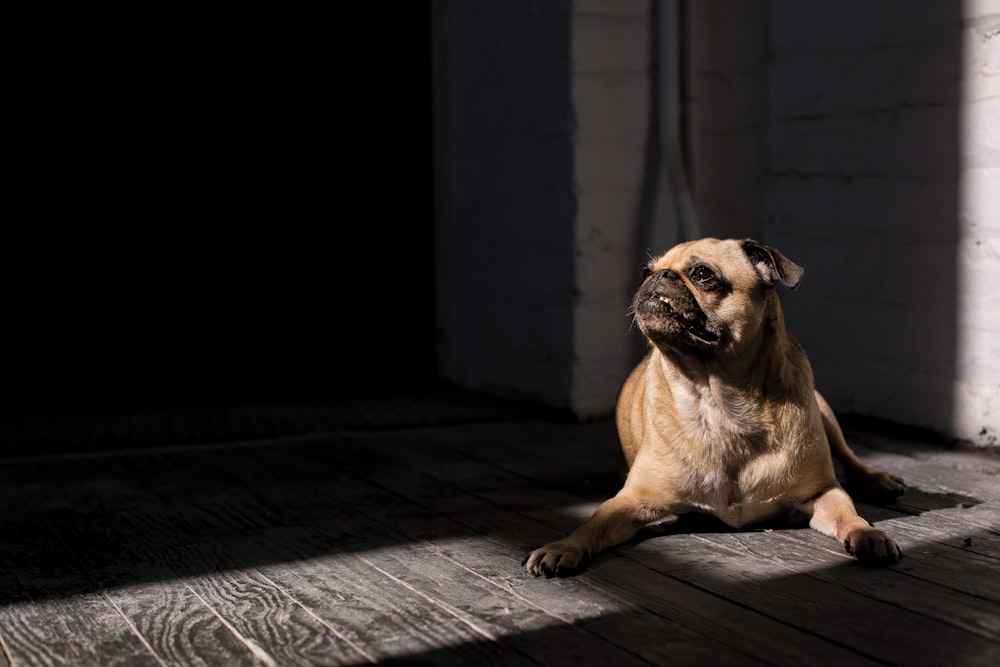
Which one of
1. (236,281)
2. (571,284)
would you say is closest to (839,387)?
(571,284)

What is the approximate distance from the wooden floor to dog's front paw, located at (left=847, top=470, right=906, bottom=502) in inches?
2.6

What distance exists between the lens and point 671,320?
3.00m

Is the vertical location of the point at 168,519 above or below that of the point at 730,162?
below

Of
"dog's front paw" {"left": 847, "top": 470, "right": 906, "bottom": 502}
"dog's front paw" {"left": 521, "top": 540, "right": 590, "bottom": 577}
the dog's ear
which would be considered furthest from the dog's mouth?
"dog's front paw" {"left": 847, "top": 470, "right": 906, "bottom": 502}

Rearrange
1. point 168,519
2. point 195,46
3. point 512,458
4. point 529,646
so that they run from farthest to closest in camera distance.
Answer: point 195,46 < point 512,458 < point 168,519 < point 529,646

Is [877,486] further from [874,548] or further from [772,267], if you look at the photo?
[772,267]

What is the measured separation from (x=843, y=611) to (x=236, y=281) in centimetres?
353

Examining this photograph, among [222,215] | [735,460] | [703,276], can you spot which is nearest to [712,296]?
[703,276]

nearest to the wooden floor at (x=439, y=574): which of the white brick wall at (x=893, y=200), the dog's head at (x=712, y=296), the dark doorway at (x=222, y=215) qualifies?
the white brick wall at (x=893, y=200)

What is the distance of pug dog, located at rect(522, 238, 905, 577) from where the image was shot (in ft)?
9.98

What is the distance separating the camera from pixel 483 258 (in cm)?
558

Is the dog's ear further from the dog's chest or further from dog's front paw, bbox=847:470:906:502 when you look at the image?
dog's front paw, bbox=847:470:906:502

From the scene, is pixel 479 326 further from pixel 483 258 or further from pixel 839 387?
pixel 839 387

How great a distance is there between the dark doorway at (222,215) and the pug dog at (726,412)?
8.58 ft
